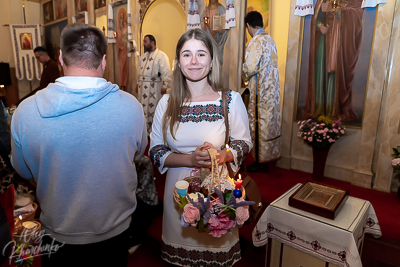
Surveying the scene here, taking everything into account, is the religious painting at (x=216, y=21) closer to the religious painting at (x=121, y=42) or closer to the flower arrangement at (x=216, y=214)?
the religious painting at (x=121, y=42)

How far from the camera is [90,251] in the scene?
1387 mm

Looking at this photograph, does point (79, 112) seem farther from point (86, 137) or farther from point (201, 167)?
point (201, 167)

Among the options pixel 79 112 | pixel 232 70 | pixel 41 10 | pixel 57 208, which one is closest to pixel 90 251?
pixel 57 208

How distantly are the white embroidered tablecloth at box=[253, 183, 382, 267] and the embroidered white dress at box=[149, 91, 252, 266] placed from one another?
1.30 feet

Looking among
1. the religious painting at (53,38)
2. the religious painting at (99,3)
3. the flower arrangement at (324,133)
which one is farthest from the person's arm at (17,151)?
the religious painting at (53,38)

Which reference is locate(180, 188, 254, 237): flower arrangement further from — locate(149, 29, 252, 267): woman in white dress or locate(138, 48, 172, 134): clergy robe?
locate(138, 48, 172, 134): clergy robe

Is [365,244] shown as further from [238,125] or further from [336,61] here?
[336,61]

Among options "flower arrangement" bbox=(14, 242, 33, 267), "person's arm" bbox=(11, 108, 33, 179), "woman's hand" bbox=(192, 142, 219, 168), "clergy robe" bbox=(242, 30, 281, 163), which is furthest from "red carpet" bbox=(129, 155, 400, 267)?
"person's arm" bbox=(11, 108, 33, 179)

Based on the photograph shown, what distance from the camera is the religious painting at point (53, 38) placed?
10727mm

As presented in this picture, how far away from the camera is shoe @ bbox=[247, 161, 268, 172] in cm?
452

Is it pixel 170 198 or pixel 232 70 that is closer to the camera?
pixel 170 198

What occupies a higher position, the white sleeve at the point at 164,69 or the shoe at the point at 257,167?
the white sleeve at the point at 164,69

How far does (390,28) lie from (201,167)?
3.44 m

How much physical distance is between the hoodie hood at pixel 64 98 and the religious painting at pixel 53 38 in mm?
10914
